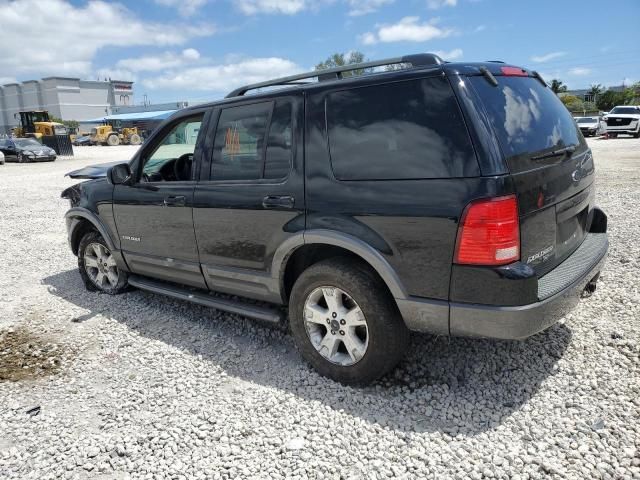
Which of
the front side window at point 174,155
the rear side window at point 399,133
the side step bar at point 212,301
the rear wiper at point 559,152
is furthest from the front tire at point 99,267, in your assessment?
the rear wiper at point 559,152

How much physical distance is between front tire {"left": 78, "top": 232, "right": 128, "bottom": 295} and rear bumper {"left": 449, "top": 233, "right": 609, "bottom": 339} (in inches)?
143

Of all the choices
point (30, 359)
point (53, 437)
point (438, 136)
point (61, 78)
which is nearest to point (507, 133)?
point (438, 136)

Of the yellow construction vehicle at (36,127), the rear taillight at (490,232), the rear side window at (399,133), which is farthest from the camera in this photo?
the yellow construction vehicle at (36,127)

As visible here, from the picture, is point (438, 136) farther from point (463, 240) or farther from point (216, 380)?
point (216, 380)

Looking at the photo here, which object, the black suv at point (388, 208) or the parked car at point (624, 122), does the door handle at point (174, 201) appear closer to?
the black suv at point (388, 208)

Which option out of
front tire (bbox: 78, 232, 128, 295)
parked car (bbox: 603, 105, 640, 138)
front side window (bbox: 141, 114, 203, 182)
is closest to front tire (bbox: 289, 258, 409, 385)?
front side window (bbox: 141, 114, 203, 182)

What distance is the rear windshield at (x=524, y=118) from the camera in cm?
254

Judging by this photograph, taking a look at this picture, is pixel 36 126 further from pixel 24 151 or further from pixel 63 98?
pixel 63 98

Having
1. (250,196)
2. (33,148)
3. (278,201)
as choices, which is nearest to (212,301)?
(250,196)

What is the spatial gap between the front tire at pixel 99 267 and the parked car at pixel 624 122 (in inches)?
1109

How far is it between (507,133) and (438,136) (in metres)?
0.38

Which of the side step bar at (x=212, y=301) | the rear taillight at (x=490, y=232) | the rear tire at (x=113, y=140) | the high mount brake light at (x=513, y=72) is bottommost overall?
the side step bar at (x=212, y=301)

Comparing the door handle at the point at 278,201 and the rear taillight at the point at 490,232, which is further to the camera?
the door handle at the point at 278,201

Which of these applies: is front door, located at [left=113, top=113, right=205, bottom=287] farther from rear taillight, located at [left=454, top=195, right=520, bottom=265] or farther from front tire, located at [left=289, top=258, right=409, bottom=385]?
rear taillight, located at [left=454, top=195, right=520, bottom=265]
